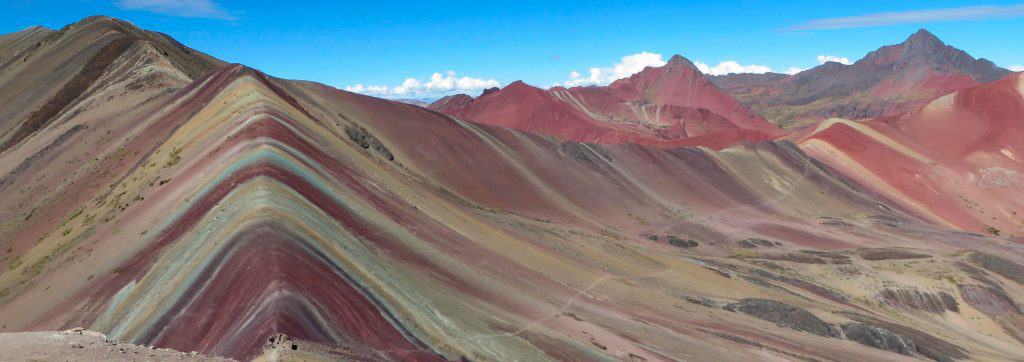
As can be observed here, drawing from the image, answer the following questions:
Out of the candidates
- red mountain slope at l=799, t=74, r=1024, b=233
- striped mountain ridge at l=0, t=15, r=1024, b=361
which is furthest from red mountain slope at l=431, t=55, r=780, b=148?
striped mountain ridge at l=0, t=15, r=1024, b=361

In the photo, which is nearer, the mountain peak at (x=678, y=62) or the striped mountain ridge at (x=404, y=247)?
the striped mountain ridge at (x=404, y=247)

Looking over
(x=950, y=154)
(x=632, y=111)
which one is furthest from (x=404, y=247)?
(x=632, y=111)

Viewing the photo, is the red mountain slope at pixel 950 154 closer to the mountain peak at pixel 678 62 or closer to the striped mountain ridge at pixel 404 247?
the striped mountain ridge at pixel 404 247

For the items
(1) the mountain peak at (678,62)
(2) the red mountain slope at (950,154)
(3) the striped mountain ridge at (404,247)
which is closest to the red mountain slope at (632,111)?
(1) the mountain peak at (678,62)

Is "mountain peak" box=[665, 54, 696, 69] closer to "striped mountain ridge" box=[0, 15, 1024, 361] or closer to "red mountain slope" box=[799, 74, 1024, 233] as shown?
"red mountain slope" box=[799, 74, 1024, 233]

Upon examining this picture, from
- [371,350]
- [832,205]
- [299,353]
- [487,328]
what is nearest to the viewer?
[299,353]

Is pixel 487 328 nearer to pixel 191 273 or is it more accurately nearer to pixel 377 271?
pixel 377 271

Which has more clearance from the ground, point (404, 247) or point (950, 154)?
point (950, 154)

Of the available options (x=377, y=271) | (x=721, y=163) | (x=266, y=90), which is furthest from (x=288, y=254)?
(x=721, y=163)

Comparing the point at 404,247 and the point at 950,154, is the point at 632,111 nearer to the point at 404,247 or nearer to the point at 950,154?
the point at 950,154
